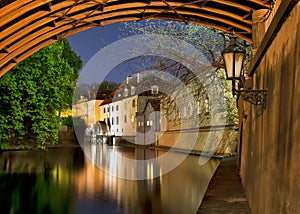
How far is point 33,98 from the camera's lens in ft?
67.6

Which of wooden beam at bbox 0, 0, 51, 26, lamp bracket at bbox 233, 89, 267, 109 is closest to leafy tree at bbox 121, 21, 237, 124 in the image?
wooden beam at bbox 0, 0, 51, 26

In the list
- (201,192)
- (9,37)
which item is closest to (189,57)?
(201,192)

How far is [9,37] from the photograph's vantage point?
25.7 ft

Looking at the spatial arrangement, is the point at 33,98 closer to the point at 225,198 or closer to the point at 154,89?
the point at 154,89

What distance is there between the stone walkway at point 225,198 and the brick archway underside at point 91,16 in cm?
375

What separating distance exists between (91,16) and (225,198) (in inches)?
199

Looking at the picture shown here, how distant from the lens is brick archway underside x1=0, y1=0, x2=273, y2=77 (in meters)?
7.41

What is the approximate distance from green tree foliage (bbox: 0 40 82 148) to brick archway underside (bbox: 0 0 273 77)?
10.3m

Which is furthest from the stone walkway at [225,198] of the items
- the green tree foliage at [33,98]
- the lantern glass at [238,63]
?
the green tree foliage at [33,98]

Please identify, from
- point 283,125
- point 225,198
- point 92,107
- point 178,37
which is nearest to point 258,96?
point 283,125

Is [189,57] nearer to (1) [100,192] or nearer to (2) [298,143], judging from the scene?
(1) [100,192]

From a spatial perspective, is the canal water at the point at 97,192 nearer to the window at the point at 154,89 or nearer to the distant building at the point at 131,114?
the window at the point at 154,89

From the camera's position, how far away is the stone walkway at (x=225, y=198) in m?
5.72

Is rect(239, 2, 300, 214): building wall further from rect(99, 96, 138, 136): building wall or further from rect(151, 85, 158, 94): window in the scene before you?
rect(99, 96, 138, 136): building wall
